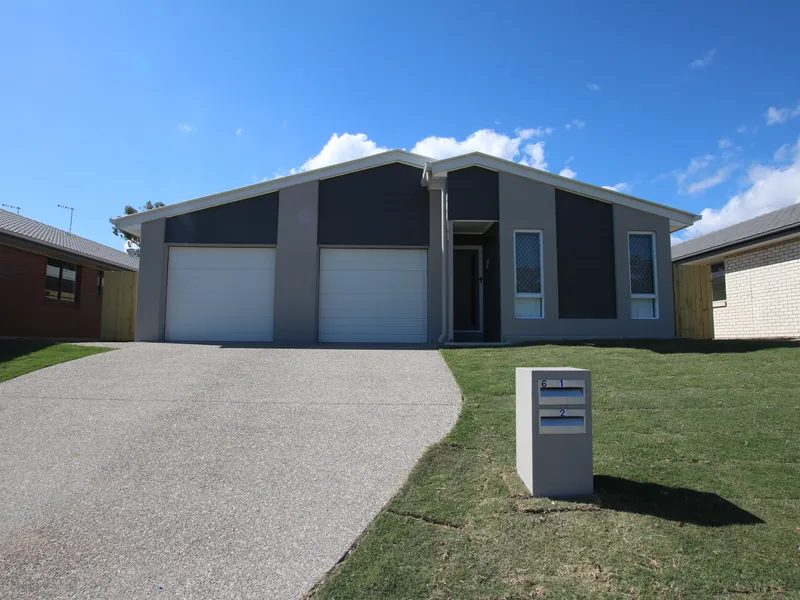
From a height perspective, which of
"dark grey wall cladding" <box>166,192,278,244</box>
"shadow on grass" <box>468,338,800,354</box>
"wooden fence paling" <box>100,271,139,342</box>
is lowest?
"shadow on grass" <box>468,338,800,354</box>

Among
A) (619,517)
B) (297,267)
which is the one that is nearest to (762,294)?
(297,267)

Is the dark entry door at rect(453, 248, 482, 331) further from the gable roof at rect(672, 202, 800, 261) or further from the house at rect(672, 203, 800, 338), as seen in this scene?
the gable roof at rect(672, 202, 800, 261)

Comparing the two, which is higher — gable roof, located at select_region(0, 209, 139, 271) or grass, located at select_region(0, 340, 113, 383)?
gable roof, located at select_region(0, 209, 139, 271)

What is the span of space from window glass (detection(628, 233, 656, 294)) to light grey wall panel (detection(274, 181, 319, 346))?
7785 millimetres

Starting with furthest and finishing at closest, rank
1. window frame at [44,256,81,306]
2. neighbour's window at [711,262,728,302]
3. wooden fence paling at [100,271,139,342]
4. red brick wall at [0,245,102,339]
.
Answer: window frame at [44,256,81,306] → neighbour's window at [711,262,728,302] → red brick wall at [0,245,102,339] → wooden fence paling at [100,271,139,342]

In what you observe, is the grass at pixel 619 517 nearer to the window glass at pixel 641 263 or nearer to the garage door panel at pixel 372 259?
the window glass at pixel 641 263

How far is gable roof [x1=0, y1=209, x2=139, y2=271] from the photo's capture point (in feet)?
51.0

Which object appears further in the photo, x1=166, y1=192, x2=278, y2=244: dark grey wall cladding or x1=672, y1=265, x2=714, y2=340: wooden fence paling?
x1=166, y1=192, x2=278, y2=244: dark grey wall cladding

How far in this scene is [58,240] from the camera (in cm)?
1758

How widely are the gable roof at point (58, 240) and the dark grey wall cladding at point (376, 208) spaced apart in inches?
391

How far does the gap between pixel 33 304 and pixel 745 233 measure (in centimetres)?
2295

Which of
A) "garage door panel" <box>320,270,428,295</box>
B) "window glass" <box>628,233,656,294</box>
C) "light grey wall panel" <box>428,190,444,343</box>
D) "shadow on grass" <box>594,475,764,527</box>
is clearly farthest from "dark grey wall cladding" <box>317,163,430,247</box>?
"shadow on grass" <box>594,475,764,527</box>

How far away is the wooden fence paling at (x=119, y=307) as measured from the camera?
14.2m

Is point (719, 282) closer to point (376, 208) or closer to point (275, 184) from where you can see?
point (376, 208)
